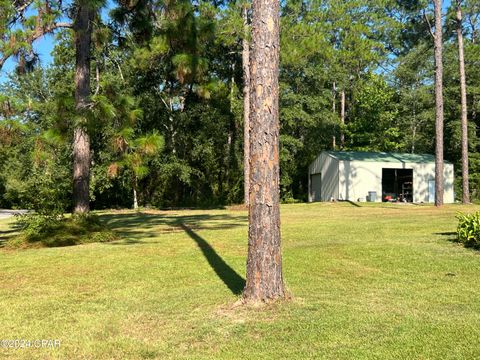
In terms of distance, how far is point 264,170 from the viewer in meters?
4.99

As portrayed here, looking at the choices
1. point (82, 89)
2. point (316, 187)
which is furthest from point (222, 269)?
point (316, 187)

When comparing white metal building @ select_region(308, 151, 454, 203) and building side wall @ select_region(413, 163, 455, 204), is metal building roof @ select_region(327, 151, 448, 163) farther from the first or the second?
building side wall @ select_region(413, 163, 455, 204)

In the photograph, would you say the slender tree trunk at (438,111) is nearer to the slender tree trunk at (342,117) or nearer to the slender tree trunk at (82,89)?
the slender tree trunk at (342,117)

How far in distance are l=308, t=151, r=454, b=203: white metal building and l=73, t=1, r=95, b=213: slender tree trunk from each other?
19.6 metres

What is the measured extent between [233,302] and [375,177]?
2504 cm

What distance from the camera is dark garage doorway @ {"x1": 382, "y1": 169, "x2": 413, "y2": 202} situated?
29.9m

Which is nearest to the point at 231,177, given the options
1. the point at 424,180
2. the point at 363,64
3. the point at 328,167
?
the point at 328,167

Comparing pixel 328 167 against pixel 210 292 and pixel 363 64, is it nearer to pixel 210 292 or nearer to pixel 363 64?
pixel 363 64

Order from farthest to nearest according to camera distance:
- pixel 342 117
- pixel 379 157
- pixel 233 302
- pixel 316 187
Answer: pixel 342 117, pixel 316 187, pixel 379 157, pixel 233 302

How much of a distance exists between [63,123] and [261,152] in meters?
4.46

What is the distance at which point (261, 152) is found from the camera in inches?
197

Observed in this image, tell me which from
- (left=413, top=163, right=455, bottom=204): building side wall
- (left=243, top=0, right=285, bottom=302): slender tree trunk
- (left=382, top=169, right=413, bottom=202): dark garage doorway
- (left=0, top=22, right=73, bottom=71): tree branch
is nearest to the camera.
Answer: (left=243, top=0, right=285, bottom=302): slender tree trunk

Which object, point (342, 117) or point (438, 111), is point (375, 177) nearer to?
point (438, 111)

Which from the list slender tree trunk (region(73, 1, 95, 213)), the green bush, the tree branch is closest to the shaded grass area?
slender tree trunk (region(73, 1, 95, 213))
